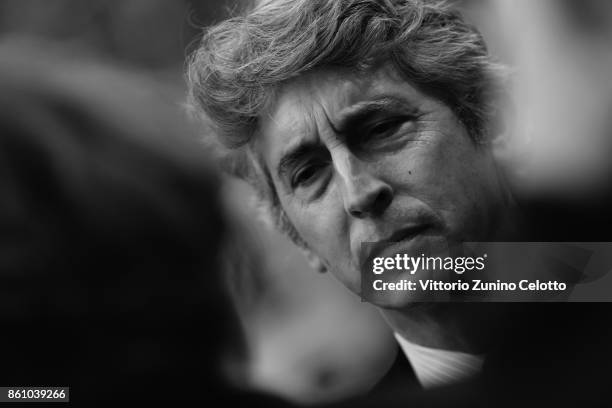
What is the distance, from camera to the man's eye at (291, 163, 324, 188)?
4.16ft

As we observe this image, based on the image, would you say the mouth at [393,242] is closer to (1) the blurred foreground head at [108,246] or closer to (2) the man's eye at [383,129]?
(2) the man's eye at [383,129]

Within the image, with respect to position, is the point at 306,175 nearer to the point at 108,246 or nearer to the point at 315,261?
the point at 315,261

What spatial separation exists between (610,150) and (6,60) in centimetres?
146

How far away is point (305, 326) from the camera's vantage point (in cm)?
142

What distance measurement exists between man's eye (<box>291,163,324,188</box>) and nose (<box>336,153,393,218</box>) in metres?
0.07

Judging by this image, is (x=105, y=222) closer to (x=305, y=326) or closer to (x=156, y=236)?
(x=156, y=236)

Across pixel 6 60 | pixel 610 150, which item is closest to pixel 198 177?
pixel 6 60

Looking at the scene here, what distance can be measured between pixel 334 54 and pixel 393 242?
0.40 meters

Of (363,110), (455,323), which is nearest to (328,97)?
(363,110)

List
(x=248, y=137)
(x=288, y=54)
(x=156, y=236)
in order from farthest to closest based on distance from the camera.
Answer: (x=156, y=236), (x=248, y=137), (x=288, y=54)

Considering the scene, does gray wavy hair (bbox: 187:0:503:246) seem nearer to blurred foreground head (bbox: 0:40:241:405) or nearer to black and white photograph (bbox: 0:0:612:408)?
black and white photograph (bbox: 0:0:612:408)

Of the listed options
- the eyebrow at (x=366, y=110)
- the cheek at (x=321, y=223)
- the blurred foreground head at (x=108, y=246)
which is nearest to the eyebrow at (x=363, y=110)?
the eyebrow at (x=366, y=110)

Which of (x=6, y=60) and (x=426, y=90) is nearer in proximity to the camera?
(x=426, y=90)

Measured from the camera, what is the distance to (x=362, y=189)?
1.19 m
